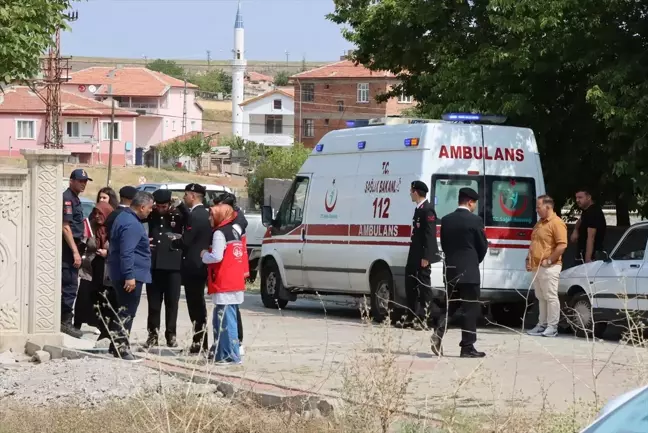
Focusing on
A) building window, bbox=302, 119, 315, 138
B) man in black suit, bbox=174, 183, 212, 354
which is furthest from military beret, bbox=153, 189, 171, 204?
building window, bbox=302, 119, 315, 138

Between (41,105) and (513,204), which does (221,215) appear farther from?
(41,105)

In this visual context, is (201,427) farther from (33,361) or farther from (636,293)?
(636,293)

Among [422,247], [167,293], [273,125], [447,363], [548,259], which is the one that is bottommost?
[447,363]

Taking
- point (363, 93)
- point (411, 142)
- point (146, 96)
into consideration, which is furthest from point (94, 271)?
point (146, 96)

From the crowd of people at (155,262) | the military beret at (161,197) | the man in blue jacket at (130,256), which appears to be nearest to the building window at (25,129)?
the crowd of people at (155,262)

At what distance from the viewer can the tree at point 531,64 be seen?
1856cm

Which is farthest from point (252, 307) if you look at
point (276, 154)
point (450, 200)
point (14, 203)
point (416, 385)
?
point (276, 154)

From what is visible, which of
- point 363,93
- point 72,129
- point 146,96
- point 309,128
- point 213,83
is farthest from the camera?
point 213,83

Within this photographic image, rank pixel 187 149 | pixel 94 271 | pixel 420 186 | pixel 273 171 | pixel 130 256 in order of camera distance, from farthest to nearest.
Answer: pixel 187 149 < pixel 273 171 < pixel 420 186 < pixel 94 271 < pixel 130 256

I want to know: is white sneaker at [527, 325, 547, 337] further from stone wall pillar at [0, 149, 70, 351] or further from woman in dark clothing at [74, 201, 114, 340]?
stone wall pillar at [0, 149, 70, 351]

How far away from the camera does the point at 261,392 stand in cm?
938

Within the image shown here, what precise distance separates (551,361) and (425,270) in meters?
3.36

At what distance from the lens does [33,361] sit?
12625 millimetres

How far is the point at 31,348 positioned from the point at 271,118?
113 meters
